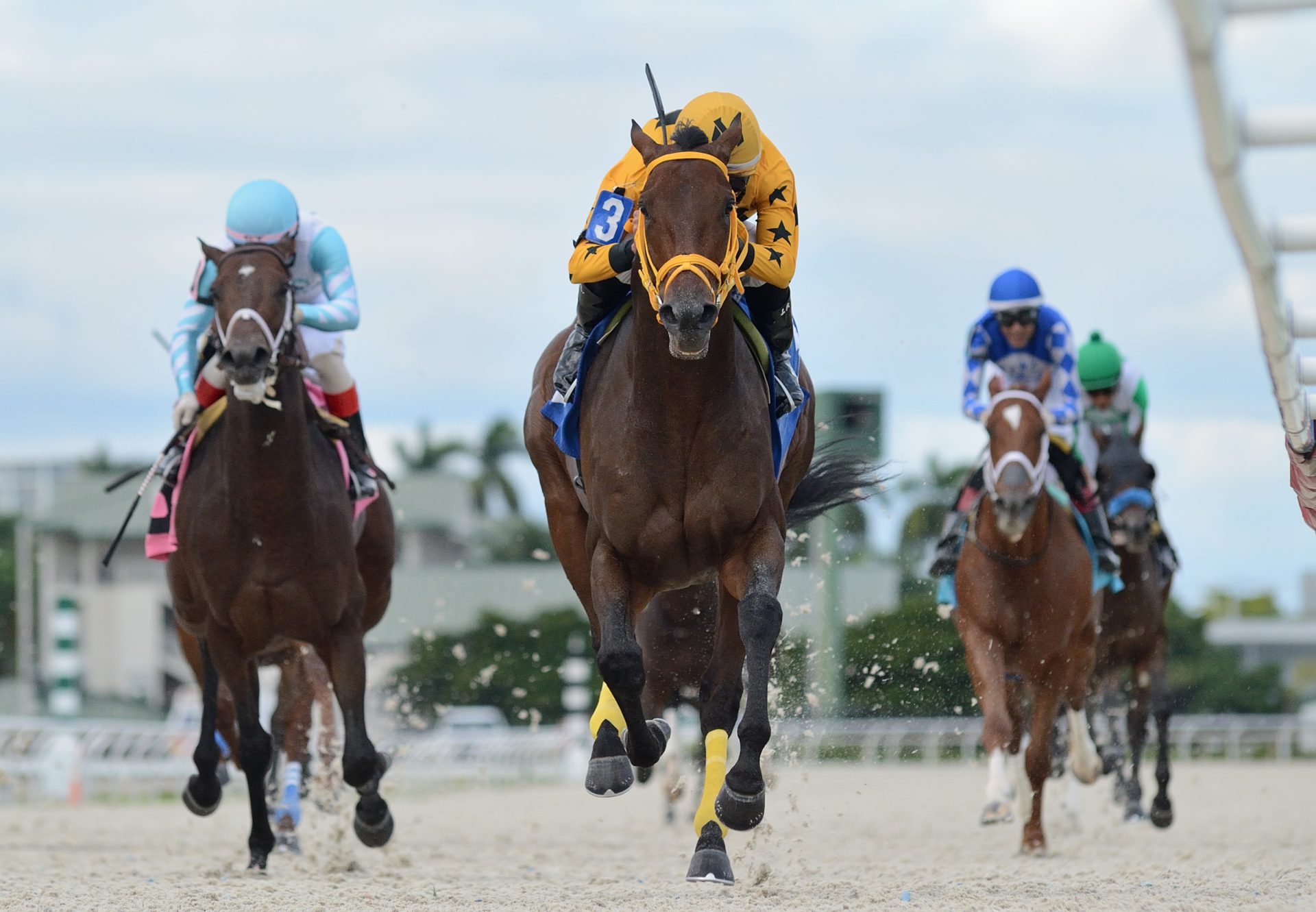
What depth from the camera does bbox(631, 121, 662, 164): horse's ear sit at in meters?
5.68

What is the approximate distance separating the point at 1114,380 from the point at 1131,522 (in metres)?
1.14

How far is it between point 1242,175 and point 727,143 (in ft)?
8.23

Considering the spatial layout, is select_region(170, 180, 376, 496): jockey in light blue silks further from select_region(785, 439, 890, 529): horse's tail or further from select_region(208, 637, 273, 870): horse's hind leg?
select_region(785, 439, 890, 529): horse's tail

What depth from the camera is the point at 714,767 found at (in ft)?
20.2

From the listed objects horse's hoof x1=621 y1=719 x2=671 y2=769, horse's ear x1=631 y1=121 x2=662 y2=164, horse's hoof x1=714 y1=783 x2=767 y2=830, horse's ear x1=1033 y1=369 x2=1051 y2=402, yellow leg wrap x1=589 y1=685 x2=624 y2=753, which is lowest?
horse's hoof x1=714 y1=783 x2=767 y2=830

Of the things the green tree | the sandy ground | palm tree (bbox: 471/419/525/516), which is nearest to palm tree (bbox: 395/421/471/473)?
palm tree (bbox: 471/419/525/516)

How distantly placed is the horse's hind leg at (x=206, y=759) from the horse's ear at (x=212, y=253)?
5.98 ft

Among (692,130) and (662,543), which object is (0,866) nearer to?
(662,543)

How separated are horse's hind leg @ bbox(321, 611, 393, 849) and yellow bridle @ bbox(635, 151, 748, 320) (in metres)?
2.50

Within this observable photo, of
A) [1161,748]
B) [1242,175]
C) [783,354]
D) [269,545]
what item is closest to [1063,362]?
[1161,748]

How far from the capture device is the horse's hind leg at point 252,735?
24.2 feet

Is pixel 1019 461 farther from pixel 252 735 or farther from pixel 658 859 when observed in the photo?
pixel 252 735

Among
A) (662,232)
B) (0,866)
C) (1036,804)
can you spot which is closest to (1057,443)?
(1036,804)

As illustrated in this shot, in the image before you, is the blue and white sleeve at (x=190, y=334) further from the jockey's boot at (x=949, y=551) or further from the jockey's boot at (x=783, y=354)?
the jockey's boot at (x=949, y=551)
